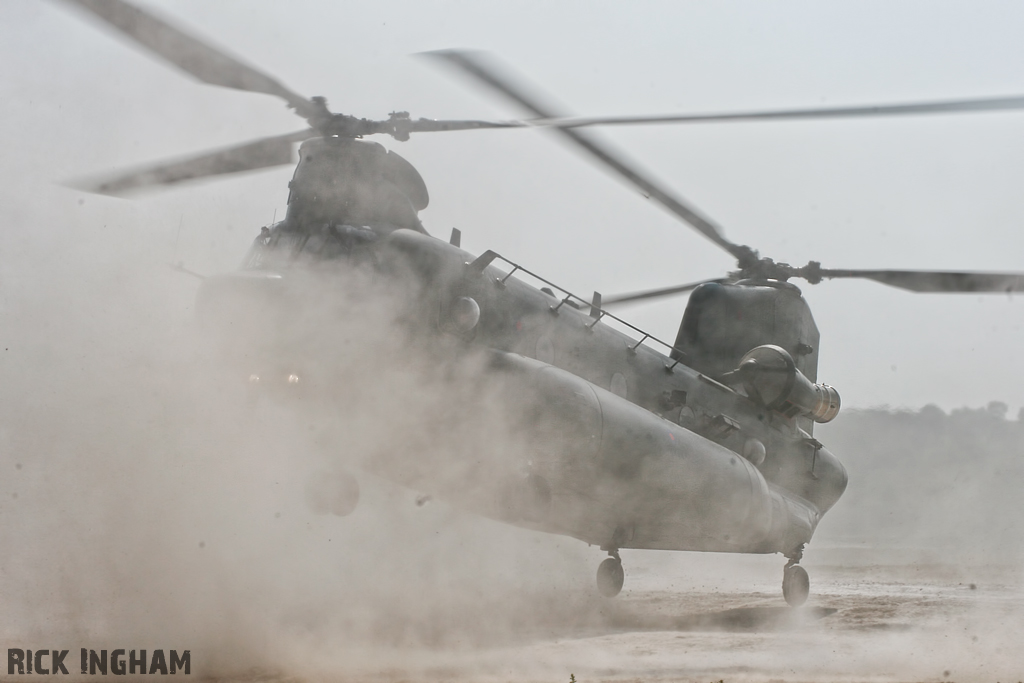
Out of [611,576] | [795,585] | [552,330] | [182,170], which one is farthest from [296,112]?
[795,585]

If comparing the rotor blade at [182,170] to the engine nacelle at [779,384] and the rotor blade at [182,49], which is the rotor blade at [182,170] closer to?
the rotor blade at [182,49]

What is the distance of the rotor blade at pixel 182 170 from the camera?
5652 millimetres

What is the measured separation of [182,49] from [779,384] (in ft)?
19.9

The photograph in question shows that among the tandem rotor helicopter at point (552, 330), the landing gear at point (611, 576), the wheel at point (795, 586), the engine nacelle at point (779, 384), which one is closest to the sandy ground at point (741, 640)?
the wheel at point (795, 586)

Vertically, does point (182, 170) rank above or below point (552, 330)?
above

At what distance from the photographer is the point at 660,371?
796cm

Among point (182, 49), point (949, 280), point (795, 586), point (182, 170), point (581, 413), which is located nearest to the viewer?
point (182, 49)

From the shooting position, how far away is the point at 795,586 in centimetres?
904

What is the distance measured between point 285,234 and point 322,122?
2.51 feet

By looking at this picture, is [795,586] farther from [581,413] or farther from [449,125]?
[449,125]

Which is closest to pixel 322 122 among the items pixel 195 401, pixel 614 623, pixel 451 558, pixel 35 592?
pixel 195 401

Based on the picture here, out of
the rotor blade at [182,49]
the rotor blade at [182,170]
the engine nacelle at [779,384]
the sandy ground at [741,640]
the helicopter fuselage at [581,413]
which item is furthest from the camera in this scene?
the engine nacelle at [779,384]

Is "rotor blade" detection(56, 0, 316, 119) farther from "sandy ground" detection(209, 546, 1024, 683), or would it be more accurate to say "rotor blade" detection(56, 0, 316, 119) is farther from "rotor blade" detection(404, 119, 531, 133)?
"sandy ground" detection(209, 546, 1024, 683)

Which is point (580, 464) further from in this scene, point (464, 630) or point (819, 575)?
point (819, 575)
